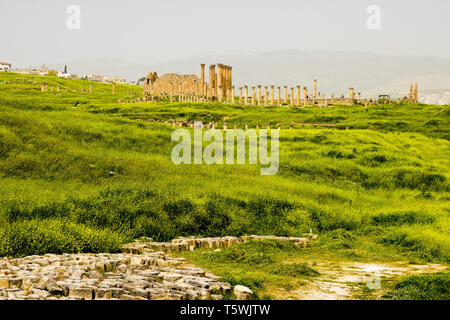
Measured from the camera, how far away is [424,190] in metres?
31.1

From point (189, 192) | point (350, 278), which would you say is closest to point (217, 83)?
point (189, 192)

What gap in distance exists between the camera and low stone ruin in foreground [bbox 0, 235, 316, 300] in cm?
1127

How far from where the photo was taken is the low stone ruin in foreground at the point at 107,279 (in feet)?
37.0

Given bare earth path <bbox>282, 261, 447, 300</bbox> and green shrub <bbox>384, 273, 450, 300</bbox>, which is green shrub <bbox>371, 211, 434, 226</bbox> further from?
green shrub <bbox>384, 273, 450, 300</bbox>

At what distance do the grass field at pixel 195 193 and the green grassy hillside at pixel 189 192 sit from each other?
5 centimetres

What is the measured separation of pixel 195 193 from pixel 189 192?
326mm

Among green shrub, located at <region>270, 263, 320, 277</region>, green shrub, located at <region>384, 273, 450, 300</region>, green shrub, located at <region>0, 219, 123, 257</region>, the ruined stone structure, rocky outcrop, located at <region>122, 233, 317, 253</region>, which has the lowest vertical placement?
rocky outcrop, located at <region>122, 233, 317, 253</region>

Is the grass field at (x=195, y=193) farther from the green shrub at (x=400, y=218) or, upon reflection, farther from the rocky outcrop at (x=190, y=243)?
the rocky outcrop at (x=190, y=243)

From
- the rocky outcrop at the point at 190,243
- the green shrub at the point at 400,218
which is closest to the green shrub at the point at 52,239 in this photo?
the rocky outcrop at the point at 190,243

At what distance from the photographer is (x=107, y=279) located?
40.4 feet

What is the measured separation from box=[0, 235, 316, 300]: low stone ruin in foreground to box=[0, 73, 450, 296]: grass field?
161 centimetres

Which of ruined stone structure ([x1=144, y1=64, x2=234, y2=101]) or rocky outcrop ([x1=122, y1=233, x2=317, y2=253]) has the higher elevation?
ruined stone structure ([x1=144, y1=64, x2=234, y2=101])

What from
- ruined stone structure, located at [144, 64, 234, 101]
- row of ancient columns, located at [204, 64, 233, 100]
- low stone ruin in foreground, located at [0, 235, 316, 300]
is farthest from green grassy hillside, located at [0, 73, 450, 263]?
ruined stone structure, located at [144, 64, 234, 101]
